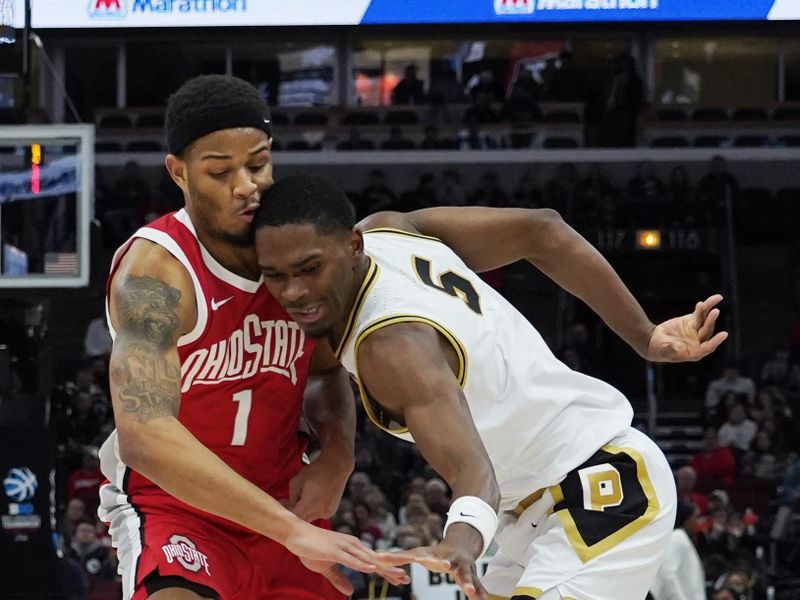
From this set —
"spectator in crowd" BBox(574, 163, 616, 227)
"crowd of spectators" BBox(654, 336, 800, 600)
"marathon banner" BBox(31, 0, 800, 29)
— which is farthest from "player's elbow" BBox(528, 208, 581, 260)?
"spectator in crowd" BBox(574, 163, 616, 227)

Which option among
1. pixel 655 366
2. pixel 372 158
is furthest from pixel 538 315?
pixel 372 158

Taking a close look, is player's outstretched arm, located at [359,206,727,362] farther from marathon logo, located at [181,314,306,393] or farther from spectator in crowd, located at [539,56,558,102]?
spectator in crowd, located at [539,56,558,102]

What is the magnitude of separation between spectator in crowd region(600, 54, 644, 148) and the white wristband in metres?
16.5

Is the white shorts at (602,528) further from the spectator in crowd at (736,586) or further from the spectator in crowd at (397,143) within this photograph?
the spectator in crowd at (397,143)

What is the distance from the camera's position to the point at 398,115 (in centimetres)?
1966

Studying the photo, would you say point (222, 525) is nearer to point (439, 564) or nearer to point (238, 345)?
point (238, 345)

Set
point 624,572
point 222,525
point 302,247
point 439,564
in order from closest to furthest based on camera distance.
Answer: point 439,564, point 302,247, point 624,572, point 222,525

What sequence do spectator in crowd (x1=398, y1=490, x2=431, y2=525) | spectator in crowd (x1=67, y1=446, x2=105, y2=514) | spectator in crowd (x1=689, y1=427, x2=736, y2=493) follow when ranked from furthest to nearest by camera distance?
spectator in crowd (x1=689, y1=427, x2=736, y2=493), spectator in crowd (x1=67, y1=446, x2=105, y2=514), spectator in crowd (x1=398, y1=490, x2=431, y2=525)

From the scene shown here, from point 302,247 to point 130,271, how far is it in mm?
517

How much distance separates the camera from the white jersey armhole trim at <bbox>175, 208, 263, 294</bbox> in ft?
12.5

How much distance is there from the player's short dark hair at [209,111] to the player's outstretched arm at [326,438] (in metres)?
0.73

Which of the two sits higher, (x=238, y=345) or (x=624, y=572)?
(x=238, y=345)

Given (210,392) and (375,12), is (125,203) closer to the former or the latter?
(375,12)

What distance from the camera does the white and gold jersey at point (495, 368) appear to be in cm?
345
